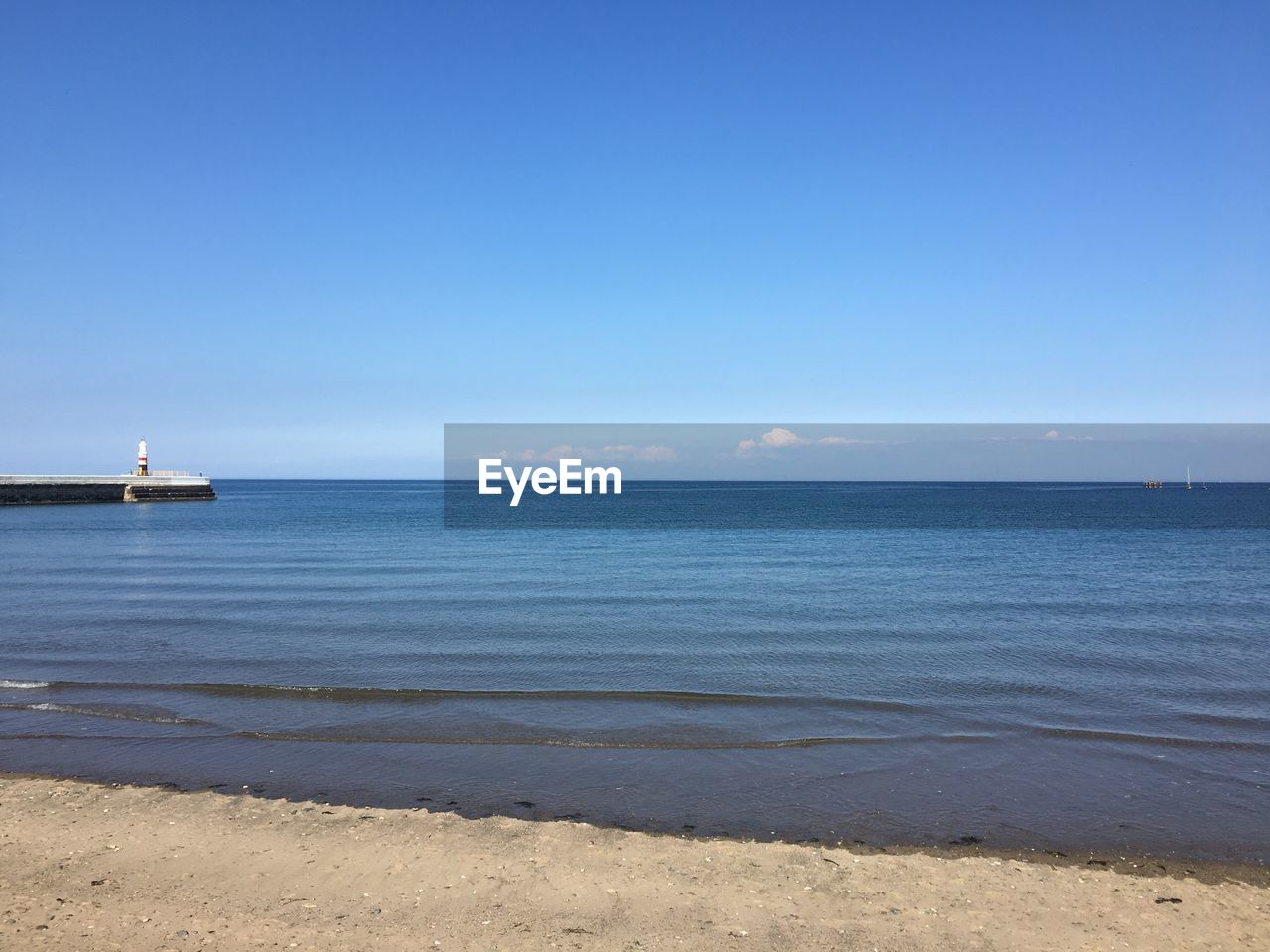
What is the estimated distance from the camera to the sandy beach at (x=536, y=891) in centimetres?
614

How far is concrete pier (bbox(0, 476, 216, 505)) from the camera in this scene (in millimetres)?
75750

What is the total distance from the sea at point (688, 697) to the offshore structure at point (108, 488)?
5959 centimetres

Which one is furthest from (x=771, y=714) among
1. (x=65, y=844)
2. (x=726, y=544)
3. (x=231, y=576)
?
(x=726, y=544)

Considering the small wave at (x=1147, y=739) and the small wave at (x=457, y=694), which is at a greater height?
the small wave at (x=457, y=694)

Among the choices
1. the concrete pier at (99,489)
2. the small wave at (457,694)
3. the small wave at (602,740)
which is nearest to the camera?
the small wave at (602,740)

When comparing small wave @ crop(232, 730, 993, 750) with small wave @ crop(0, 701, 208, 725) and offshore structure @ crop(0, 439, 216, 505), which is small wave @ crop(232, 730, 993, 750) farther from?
offshore structure @ crop(0, 439, 216, 505)

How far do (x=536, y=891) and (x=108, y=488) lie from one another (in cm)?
9423

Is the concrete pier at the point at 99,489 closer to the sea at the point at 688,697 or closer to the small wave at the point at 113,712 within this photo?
the sea at the point at 688,697

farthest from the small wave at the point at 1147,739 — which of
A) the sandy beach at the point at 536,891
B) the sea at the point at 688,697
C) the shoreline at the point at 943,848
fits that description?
the sandy beach at the point at 536,891

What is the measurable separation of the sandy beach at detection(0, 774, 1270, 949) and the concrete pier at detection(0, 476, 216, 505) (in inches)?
3283

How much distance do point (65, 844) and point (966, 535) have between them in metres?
49.4

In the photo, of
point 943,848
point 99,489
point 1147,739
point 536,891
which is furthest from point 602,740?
point 99,489

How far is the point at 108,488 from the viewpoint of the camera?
85.0 m

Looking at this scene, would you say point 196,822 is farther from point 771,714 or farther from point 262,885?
point 771,714
